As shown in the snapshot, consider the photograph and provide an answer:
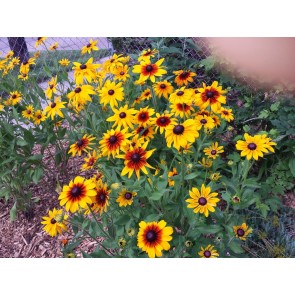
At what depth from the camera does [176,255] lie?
1.38 m

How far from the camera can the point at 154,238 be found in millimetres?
1162

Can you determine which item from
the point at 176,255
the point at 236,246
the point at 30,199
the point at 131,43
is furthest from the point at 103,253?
the point at 131,43

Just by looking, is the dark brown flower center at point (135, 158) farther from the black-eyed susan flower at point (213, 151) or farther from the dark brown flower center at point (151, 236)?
the black-eyed susan flower at point (213, 151)

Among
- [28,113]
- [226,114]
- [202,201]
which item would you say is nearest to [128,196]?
[202,201]

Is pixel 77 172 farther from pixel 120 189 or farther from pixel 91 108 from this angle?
pixel 120 189

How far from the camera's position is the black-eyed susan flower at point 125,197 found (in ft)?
4.38

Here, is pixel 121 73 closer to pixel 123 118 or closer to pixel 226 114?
pixel 123 118

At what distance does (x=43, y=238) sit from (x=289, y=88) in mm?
1896

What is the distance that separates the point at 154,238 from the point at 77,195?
0.31 metres

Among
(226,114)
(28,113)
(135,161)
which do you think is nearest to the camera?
(135,161)

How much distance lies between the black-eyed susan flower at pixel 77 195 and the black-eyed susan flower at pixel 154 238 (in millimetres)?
215

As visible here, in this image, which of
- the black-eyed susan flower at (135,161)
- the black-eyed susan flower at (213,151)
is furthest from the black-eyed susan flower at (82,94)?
the black-eyed susan flower at (213,151)

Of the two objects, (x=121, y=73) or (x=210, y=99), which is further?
(x=121, y=73)

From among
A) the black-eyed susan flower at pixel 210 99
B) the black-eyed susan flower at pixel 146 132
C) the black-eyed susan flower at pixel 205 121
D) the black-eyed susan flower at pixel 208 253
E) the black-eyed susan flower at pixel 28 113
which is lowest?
the black-eyed susan flower at pixel 208 253
